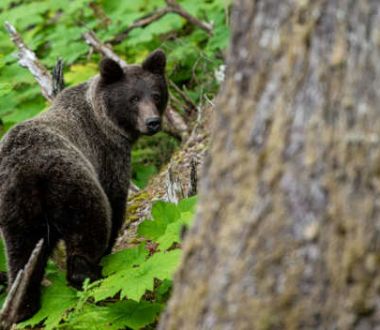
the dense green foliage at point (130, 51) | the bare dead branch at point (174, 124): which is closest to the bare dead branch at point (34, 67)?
the dense green foliage at point (130, 51)

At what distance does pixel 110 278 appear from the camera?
4.53 metres

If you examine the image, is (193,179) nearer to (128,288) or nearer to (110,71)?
(110,71)

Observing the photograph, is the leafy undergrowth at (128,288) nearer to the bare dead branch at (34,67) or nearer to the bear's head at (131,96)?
the bear's head at (131,96)

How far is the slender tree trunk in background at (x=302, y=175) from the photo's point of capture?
2617 millimetres

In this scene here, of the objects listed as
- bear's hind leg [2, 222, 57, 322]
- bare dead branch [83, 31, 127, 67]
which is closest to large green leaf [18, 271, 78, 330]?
bear's hind leg [2, 222, 57, 322]

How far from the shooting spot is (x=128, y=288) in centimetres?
427

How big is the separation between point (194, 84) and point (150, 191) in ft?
11.5

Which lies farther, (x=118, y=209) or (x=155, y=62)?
(x=155, y=62)

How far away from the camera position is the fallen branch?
1100 centimetres

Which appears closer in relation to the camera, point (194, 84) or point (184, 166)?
point (184, 166)

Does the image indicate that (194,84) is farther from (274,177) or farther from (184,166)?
(274,177)

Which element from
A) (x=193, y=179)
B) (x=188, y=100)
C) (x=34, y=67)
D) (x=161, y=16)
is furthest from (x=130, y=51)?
(x=193, y=179)

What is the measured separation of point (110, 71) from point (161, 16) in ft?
14.1

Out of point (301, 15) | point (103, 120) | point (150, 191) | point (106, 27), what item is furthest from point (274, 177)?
point (106, 27)
